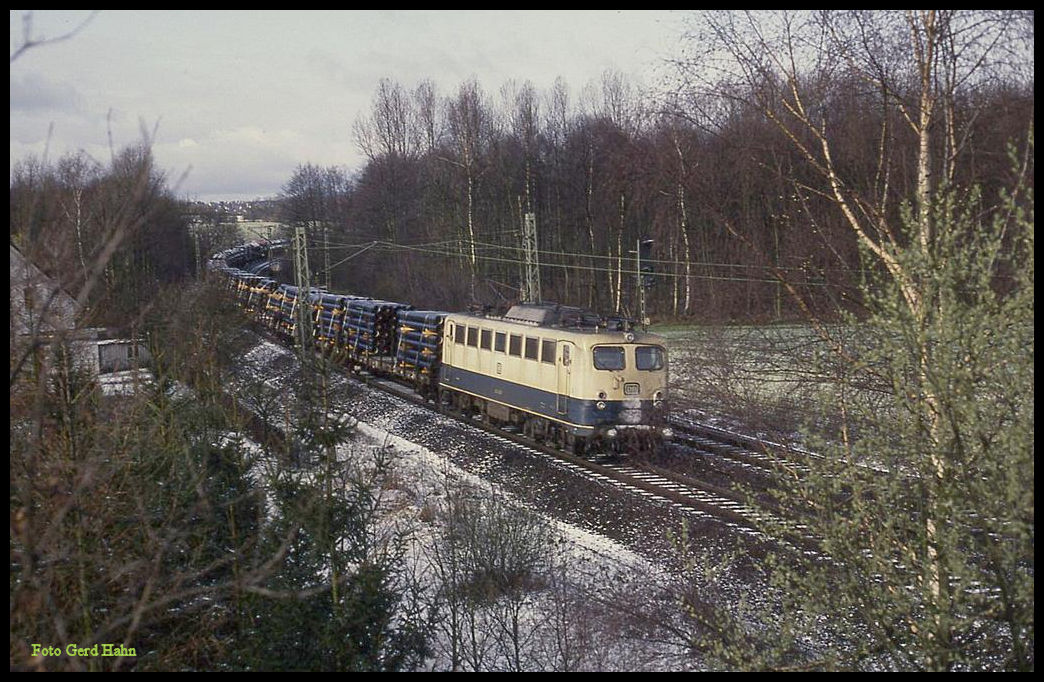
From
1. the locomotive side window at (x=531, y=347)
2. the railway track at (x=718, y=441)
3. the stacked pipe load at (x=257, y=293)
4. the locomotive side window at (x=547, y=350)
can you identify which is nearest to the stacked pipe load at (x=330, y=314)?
A: the stacked pipe load at (x=257, y=293)

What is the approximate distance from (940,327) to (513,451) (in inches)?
530

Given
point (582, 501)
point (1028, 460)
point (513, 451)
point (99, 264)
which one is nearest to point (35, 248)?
point (99, 264)

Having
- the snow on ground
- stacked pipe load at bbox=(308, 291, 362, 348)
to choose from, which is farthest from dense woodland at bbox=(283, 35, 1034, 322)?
the snow on ground

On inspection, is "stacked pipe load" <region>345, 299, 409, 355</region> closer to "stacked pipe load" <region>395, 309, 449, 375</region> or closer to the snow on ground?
"stacked pipe load" <region>395, 309, 449, 375</region>

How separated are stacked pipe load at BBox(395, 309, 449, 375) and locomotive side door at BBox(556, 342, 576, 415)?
6.60 meters

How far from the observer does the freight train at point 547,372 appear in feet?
58.4

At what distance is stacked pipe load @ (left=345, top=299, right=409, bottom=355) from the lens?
2888 centimetres

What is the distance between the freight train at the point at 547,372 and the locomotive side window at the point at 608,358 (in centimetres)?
2

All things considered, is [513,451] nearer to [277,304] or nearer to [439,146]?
[277,304]

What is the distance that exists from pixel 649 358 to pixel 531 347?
103 inches

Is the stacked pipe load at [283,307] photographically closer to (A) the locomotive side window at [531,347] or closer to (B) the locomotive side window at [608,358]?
(A) the locomotive side window at [531,347]

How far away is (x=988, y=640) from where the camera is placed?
240 inches

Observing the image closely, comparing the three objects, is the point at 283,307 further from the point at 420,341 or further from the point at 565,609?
the point at 565,609

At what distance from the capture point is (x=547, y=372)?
61.6ft
